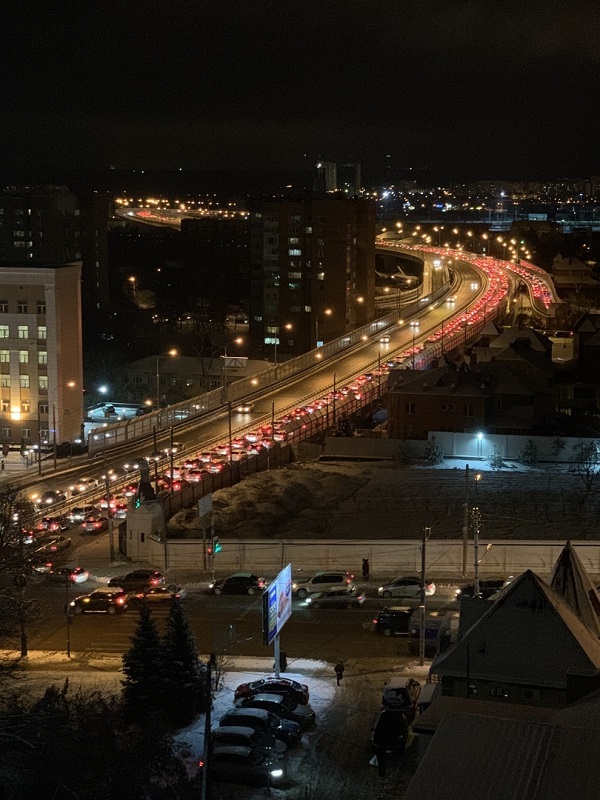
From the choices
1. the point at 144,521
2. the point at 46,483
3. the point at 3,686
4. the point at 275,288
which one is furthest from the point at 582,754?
the point at 275,288

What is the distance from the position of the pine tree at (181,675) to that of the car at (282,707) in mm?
493

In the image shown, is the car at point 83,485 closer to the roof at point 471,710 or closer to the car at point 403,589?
the car at point 403,589

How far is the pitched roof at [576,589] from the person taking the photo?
12266 mm

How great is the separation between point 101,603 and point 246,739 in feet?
18.5

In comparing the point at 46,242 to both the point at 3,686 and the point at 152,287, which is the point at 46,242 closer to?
the point at 152,287

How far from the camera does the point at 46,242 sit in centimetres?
5738

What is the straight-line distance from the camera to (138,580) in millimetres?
16703

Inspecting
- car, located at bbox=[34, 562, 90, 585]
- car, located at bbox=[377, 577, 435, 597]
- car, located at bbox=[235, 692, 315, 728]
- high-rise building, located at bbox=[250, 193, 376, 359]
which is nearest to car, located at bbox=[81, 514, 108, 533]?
car, located at bbox=[34, 562, 90, 585]

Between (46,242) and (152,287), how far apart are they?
1843cm

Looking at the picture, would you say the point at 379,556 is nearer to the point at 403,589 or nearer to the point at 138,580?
the point at 403,589

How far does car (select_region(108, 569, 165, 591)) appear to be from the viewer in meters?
16.6

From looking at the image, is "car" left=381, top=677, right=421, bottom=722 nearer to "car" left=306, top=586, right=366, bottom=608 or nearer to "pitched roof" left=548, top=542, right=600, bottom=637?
"pitched roof" left=548, top=542, right=600, bottom=637

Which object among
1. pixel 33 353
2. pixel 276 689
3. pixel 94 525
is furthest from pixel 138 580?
pixel 33 353

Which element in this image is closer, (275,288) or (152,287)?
(275,288)
